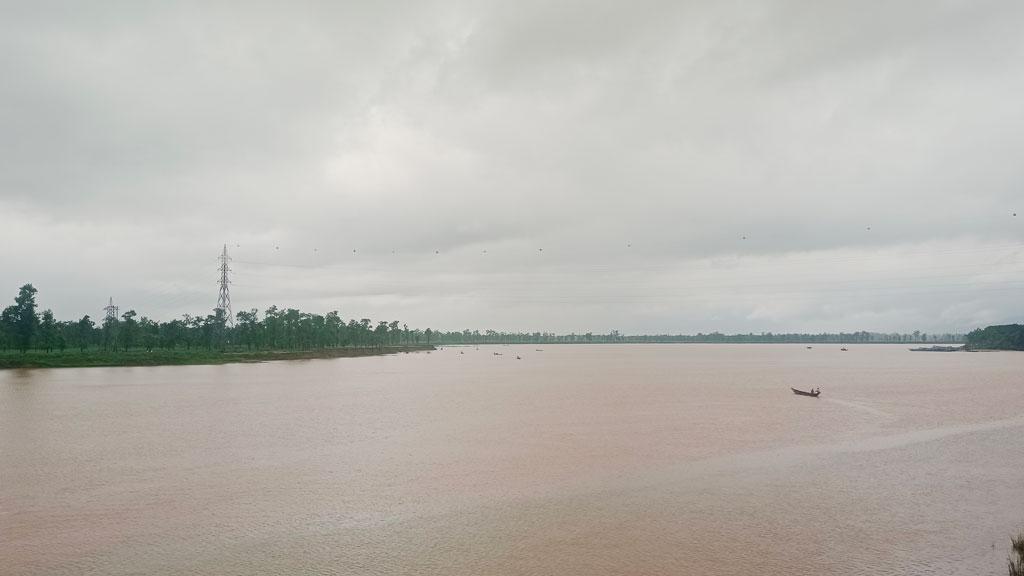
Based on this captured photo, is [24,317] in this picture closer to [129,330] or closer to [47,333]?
[47,333]

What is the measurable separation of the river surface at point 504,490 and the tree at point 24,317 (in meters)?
95.0

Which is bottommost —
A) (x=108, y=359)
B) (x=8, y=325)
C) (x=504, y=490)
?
(x=504, y=490)

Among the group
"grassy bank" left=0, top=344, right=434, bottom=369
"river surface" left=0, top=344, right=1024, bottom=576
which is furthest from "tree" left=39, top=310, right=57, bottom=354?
"river surface" left=0, top=344, right=1024, bottom=576

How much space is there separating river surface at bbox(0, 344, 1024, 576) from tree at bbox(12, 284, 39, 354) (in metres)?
95.0

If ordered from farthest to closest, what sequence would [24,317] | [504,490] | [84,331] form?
1. [84,331]
2. [24,317]
3. [504,490]

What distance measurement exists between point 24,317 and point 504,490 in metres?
153

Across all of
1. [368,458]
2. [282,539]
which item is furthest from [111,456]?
[282,539]

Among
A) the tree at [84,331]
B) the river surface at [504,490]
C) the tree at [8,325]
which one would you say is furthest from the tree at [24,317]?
the river surface at [504,490]

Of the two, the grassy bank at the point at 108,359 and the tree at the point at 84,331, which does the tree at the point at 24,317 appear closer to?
the grassy bank at the point at 108,359

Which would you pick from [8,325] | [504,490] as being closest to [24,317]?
[8,325]

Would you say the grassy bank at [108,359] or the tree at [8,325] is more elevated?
the tree at [8,325]

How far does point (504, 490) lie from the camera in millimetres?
30719

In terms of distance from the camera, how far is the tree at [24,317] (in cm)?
13550

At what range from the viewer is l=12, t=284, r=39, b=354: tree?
5335 inches
